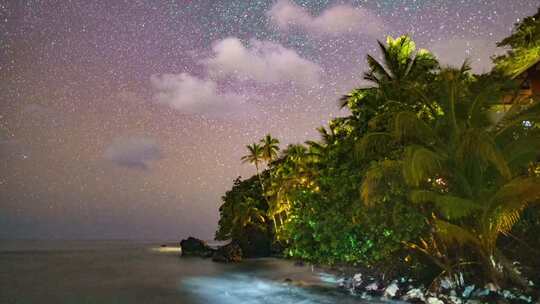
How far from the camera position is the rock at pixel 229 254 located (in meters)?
41.1

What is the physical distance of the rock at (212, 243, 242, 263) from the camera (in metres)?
41.1

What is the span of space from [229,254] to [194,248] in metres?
12.0

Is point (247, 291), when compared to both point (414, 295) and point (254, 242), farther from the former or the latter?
point (254, 242)

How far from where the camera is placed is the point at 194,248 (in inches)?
2040

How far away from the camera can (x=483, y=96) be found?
11.8 meters

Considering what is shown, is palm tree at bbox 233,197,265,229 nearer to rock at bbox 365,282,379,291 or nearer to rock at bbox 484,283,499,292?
rock at bbox 365,282,379,291

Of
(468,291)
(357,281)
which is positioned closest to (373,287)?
(357,281)

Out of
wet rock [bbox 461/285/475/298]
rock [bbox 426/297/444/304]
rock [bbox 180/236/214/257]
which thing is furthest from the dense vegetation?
rock [bbox 180/236/214/257]

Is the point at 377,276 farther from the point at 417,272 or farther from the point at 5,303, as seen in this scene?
the point at 5,303

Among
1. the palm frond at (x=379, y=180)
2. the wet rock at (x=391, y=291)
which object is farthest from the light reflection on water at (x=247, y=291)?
the palm frond at (x=379, y=180)

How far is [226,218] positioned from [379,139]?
3695 centimetres

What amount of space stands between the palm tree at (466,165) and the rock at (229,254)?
99.0 ft

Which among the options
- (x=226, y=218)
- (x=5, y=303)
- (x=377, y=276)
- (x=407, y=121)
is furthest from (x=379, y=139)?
(x=226, y=218)

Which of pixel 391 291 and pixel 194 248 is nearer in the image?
pixel 391 291
